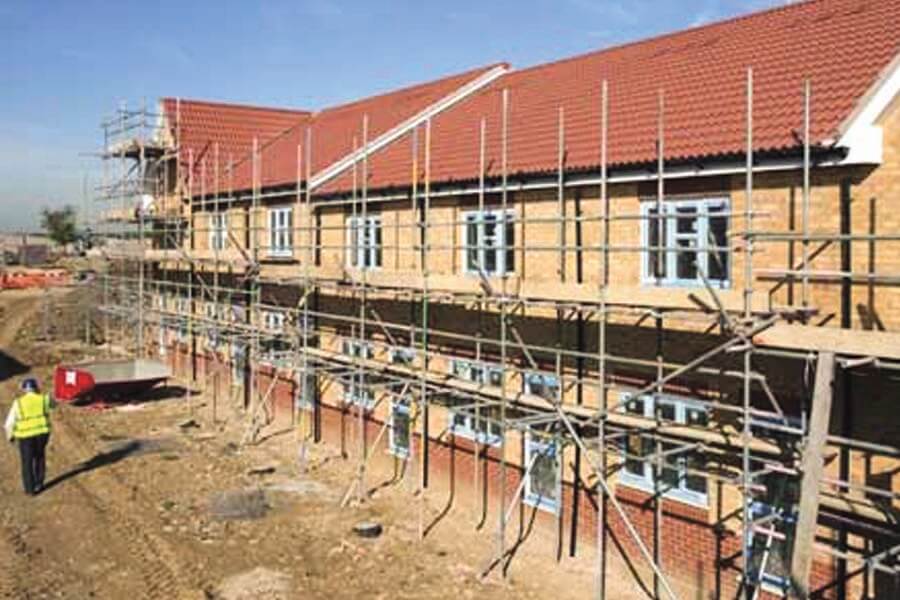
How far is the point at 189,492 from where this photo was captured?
1405 centimetres

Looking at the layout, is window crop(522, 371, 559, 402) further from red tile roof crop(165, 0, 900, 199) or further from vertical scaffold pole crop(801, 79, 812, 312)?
vertical scaffold pole crop(801, 79, 812, 312)

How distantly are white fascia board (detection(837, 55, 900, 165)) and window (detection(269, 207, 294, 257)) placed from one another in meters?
11.3

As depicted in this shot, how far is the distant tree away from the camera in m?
92.1

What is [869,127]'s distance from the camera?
27.5 ft

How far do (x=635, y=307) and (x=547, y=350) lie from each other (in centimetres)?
165

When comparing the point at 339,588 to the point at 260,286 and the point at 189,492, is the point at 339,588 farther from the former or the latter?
the point at 260,286

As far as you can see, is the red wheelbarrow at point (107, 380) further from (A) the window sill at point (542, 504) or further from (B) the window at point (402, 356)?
(A) the window sill at point (542, 504)

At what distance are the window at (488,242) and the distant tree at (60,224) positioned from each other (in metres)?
86.5

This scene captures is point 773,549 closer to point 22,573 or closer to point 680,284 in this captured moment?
point 680,284

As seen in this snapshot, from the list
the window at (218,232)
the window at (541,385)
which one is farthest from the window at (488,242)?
the window at (218,232)

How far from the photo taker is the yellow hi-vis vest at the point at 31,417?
45.0 feet

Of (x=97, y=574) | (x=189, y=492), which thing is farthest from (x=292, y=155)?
(x=97, y=574)

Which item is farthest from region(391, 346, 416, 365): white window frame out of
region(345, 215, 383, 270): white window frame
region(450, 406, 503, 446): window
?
region(345, 215, 383, 270): white window frame

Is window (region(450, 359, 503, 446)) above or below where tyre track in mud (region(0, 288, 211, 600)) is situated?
above
